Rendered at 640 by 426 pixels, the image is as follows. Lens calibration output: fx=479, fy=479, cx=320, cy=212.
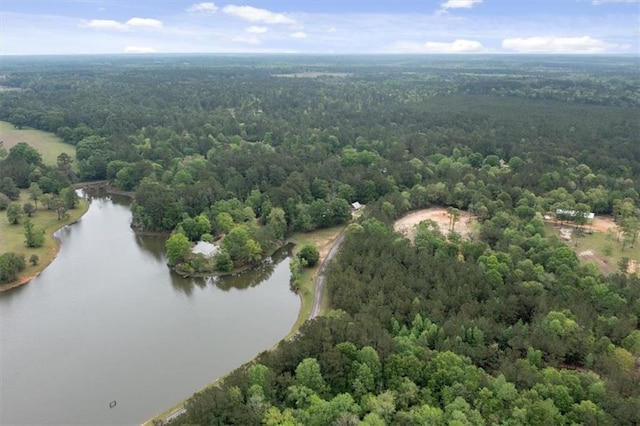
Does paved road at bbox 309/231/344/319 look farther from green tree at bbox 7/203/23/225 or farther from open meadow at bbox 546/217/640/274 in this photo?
green tree at bbox 7/203/23/225

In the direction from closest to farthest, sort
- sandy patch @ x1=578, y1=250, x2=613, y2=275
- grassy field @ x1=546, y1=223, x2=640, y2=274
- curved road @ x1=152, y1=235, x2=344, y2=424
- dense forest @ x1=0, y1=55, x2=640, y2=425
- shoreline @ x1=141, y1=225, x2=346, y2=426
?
dense forest @ x1=0, y1=55, x2=640, y2=425 → shoreline @ x1=141, y1=225, x2=346, y2=426 → curved road @ x1=152, y1=235, x2=344, y2=424 → sandy patch @ x1=578, y1=250, x2=613, y2=275 → grassy field @ x1=546, y1=223, x2=640, y2=274

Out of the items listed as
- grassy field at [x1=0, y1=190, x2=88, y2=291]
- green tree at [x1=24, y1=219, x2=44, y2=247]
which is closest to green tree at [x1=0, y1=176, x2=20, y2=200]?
grassy field at [x1=0, y1=190, x2=88, y2=291]

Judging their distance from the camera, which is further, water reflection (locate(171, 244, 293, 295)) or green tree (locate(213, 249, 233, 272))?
green tree (locate(213, 249, 233, 272))

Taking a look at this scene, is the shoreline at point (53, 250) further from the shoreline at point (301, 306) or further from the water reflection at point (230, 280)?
the shoreline at point (301, 306)

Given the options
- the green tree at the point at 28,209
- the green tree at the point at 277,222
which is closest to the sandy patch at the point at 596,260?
the green tree at the point at 277,222

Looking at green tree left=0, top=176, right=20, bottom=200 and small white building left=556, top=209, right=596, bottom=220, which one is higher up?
green tree left=0, top=176, right=20, bottom=200

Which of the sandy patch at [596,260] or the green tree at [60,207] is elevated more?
the green tree at [60,207]

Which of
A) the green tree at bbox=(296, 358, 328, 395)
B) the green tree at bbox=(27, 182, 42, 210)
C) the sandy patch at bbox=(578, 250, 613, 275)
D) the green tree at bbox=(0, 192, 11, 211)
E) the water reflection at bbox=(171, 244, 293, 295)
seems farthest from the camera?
the green tree at bbox=(27, 182, 42, 210)
